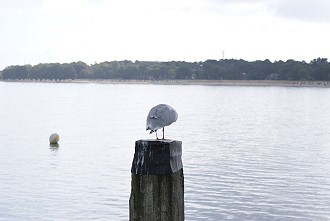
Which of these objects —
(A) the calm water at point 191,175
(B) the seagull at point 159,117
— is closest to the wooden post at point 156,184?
(B) the seagull at point 159,117

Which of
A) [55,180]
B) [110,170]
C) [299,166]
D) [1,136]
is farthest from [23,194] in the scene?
[1,136]

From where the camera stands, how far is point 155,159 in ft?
14.4

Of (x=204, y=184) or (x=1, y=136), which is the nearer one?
(x=204, y=184)

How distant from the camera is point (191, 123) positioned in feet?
167

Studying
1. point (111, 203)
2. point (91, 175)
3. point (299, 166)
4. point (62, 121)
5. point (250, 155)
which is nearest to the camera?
point (111, 203)

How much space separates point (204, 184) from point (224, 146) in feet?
41.4

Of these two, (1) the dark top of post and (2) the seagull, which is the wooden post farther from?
(2) the seagull

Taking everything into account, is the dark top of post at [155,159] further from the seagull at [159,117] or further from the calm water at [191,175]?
the calm water at [191,175]

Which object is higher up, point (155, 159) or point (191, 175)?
point (155, 159)

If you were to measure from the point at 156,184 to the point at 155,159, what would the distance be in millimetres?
194

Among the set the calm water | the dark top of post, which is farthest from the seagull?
the calm water

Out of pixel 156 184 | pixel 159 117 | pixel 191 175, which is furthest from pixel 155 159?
pixel 191 175

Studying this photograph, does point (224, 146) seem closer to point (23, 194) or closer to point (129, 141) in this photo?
point (129, 141)

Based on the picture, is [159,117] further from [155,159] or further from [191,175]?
[191,175]
